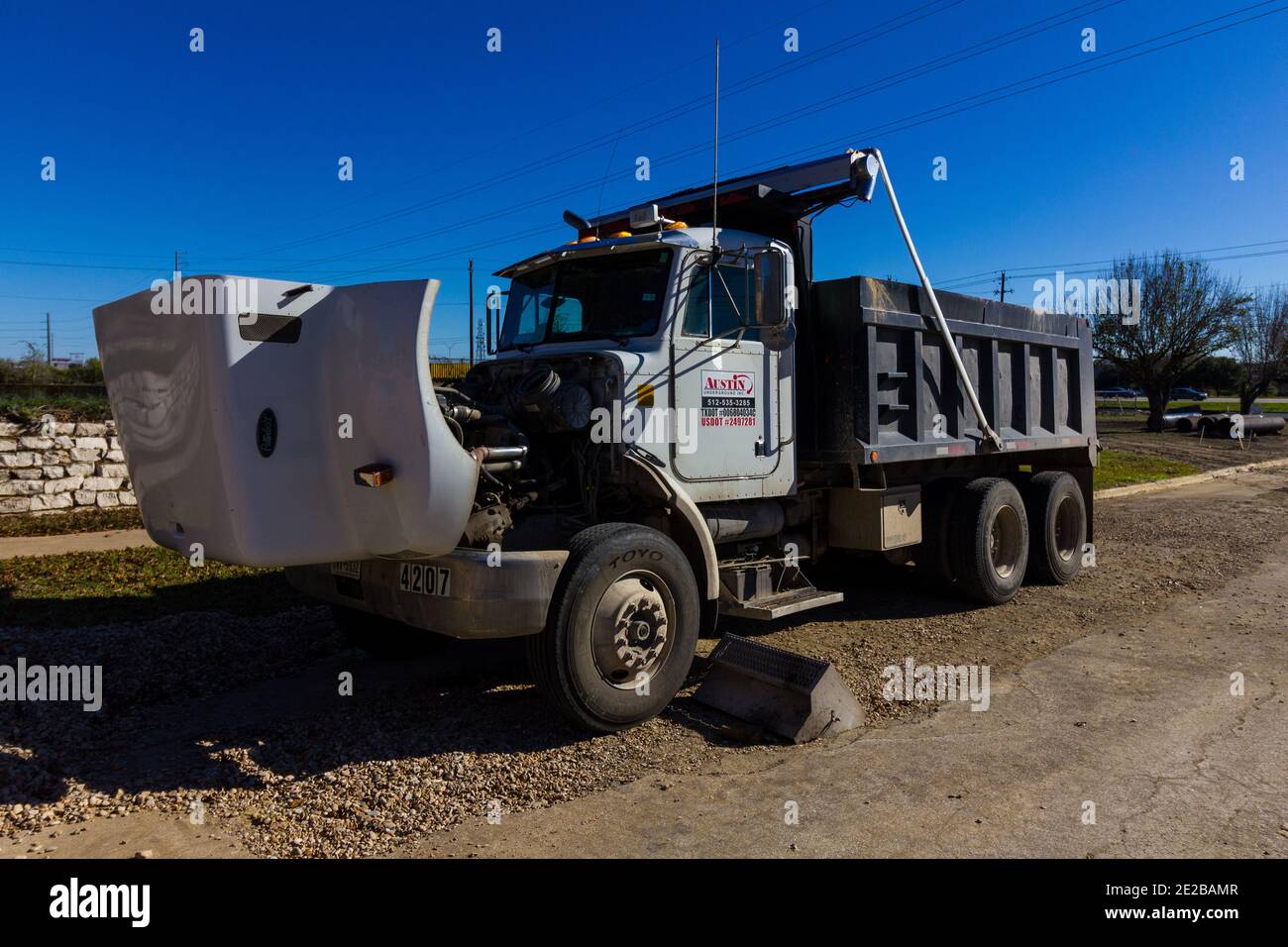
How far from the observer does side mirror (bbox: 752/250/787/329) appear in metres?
5.29

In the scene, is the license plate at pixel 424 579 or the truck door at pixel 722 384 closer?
the license plate at pixel 424 579

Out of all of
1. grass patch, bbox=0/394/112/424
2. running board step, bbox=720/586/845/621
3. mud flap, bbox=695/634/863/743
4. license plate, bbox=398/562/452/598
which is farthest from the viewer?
grass patch, bbox=0/394/112/424

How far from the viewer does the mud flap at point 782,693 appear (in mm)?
4746

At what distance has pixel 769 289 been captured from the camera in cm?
535

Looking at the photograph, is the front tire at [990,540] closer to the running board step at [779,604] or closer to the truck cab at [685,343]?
the running board step at [779,604]

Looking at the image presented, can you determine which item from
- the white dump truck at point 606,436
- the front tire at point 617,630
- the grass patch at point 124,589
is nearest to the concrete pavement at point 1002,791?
the front tire at point 617,630

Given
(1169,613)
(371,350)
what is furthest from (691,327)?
(1169,613)

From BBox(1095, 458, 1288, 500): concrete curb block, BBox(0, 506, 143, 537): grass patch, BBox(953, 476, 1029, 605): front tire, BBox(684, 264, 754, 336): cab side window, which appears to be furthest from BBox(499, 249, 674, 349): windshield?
BBox(1095, 458, 1288, 500): concrete curb block

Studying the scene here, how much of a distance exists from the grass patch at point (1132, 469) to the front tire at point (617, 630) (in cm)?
1493

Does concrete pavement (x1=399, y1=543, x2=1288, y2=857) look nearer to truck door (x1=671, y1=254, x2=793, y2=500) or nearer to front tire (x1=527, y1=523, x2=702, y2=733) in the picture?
front tire (x1=527, y1=523, x2=702, y2=733)

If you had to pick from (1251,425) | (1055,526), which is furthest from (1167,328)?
(1055,526)

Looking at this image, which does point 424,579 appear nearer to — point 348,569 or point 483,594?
point 483,594

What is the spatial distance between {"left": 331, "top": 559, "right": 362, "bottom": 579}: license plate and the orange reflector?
3.01 feet

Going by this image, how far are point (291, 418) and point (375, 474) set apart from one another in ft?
1.55
